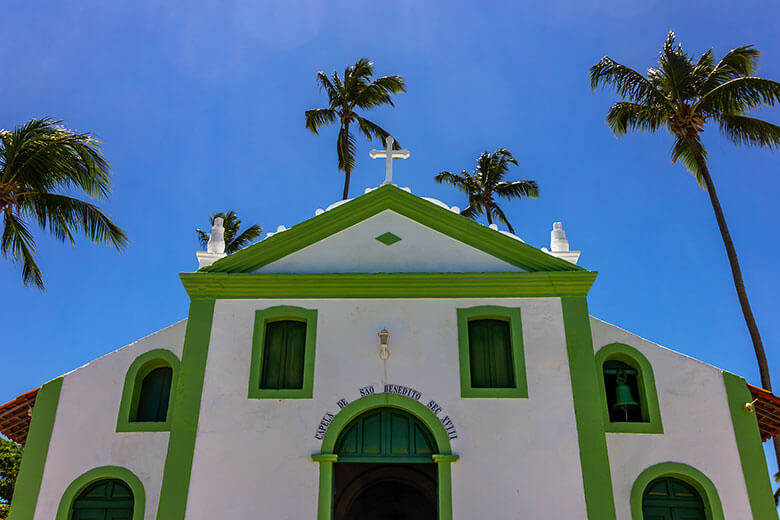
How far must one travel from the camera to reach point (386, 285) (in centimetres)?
1288

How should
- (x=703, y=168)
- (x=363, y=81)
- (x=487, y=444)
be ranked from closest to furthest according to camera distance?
(x=487, y=444) < (x=703, y=168) < (x=363, y=81)

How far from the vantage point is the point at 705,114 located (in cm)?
2108

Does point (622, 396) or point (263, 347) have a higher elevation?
point (263, 347)

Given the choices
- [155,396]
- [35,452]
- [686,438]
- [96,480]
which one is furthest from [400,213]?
[35,452]

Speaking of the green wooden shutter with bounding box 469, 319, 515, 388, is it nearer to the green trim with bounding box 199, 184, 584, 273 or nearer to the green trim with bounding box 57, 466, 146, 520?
the green trim with bounding box 199, 184, 584, 273

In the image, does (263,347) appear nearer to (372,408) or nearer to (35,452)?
(372,408)

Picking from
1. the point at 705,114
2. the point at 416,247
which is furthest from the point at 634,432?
the point at 705,114

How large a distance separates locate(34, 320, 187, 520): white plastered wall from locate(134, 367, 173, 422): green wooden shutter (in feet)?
1.59

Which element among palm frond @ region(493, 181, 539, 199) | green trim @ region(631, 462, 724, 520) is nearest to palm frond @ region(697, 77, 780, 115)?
palm frond @ region(493, 181, 539, 199)

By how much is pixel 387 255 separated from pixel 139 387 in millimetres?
5409

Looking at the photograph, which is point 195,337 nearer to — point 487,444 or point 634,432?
point 487,444

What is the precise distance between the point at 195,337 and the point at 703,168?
15935 mm

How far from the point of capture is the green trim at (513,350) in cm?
1202

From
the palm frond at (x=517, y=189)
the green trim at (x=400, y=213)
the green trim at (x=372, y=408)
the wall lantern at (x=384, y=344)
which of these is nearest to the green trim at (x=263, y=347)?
the green trim at (x=372, y=408)
